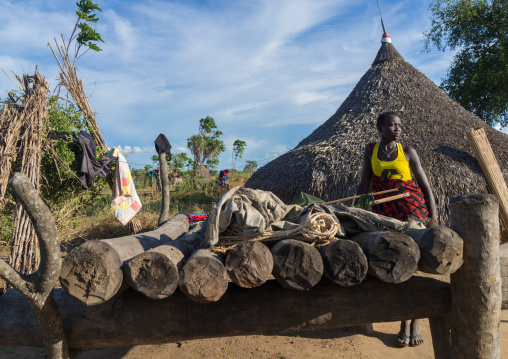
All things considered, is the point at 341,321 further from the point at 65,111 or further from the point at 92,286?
the point at 65,111

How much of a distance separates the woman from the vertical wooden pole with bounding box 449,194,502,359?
3.57 feet

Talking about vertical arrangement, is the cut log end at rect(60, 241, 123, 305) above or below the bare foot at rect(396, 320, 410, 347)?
above

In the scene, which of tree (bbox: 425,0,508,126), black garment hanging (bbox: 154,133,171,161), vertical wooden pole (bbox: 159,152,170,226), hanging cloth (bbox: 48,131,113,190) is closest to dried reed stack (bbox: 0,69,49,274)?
hanging cloth (bbox: 48,131,113,190)

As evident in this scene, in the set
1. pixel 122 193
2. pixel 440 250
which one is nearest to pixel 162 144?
pixel 122 193

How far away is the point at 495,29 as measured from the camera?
10797 millimetres

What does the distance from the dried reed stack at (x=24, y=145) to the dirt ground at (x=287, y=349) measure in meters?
1.20

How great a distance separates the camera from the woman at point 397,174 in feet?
9.62

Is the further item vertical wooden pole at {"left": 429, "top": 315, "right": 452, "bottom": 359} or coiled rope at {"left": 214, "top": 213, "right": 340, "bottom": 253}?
vertical wooden pole at {"left": 429, "top": 315, "right": 452, "bottom": 359}

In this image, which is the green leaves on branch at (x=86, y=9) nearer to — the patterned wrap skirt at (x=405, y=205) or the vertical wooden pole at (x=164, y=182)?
the vertical wooden pole at (x=164, y=182)

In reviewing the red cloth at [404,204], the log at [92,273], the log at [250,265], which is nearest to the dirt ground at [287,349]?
the red cloth at [404,204]

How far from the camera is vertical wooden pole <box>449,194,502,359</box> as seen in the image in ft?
5.76

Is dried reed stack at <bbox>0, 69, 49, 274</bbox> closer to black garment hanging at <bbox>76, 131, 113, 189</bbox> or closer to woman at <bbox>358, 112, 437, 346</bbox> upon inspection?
black garment hanging at <bbox>76, 131, 113, 189</bbox>

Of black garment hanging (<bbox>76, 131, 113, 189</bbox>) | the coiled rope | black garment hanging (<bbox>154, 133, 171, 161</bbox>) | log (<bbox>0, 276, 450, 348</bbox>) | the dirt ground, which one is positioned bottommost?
the dirt ground

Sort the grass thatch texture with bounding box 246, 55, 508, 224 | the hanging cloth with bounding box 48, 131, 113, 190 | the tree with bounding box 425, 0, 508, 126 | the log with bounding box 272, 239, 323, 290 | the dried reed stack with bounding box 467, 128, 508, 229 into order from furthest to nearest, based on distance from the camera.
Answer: the tree with bounding box 425, 0, 508, 126
the grass thatch texture with bounding box 246, 55, 508, 224
the hanging cloth with bounding box 48, 131, 113, 190
the dried reed stack with bounding box 467, 128, 508, 229
the log with bounding box 272, 239, 323, 290
